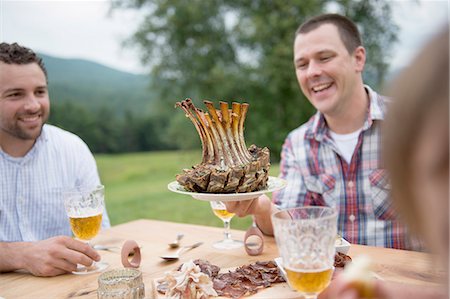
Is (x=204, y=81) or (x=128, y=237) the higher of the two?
(x=204, y=81)

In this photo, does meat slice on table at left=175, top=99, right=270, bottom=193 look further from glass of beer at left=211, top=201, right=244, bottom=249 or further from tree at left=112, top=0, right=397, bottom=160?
tree at left=112, top=0, right=397, bottom=160

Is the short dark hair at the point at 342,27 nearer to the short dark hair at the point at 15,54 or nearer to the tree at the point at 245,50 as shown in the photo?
the short dark hair at the point at 15,54

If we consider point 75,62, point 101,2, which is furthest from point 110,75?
point 101,2

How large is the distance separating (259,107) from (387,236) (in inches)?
437

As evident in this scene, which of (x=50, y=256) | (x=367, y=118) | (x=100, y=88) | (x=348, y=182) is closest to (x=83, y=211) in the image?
(x=50, y=256)

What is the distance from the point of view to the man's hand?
7.03 feet

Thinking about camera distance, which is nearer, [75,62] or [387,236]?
[387,236]

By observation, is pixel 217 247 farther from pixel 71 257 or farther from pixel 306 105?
pixel 306 105

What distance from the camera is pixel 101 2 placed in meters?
14.3

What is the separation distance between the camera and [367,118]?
3232 mm

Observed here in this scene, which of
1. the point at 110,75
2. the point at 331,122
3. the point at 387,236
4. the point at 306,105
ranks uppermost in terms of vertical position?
the point at 110,75

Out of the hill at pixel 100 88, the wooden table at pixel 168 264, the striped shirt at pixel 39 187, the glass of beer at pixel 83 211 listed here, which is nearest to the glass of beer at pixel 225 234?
the wooden table at pixel 168 264

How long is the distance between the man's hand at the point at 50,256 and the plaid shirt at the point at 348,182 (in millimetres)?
1391

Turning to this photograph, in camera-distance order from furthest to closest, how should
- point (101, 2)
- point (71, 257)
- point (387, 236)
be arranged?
point (101, 2) < point (387, 236) < point (71, 257)
